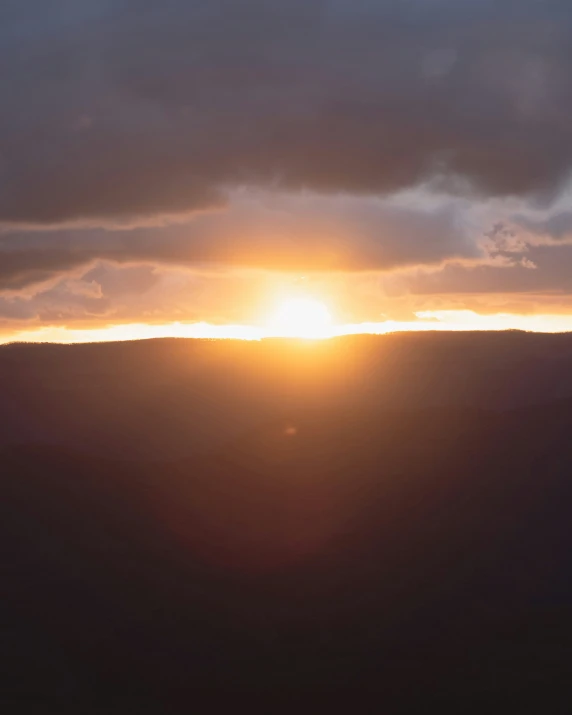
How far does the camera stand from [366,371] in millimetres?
30219

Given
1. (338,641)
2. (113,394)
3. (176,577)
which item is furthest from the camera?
(113,394)

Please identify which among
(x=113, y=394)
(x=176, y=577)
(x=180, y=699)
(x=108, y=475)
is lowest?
(x=180, y=699)

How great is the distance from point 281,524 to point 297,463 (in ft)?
8.34

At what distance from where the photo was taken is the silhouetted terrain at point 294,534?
16766 millimetres

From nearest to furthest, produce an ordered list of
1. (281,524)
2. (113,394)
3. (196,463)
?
(281,524)
(196,463)
(113,394)

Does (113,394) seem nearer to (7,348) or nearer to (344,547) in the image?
(7,348)

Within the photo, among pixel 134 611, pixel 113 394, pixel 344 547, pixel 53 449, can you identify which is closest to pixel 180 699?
pixel 134 611

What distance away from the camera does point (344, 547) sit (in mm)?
20672

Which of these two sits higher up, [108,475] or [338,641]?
[108,475]

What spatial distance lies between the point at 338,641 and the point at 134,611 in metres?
3.84

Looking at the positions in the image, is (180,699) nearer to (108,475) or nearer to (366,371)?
(108,475)

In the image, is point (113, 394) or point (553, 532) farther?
point (113, 394)

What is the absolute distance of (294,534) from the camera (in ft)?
69.8

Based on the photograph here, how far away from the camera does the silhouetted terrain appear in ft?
55.0
